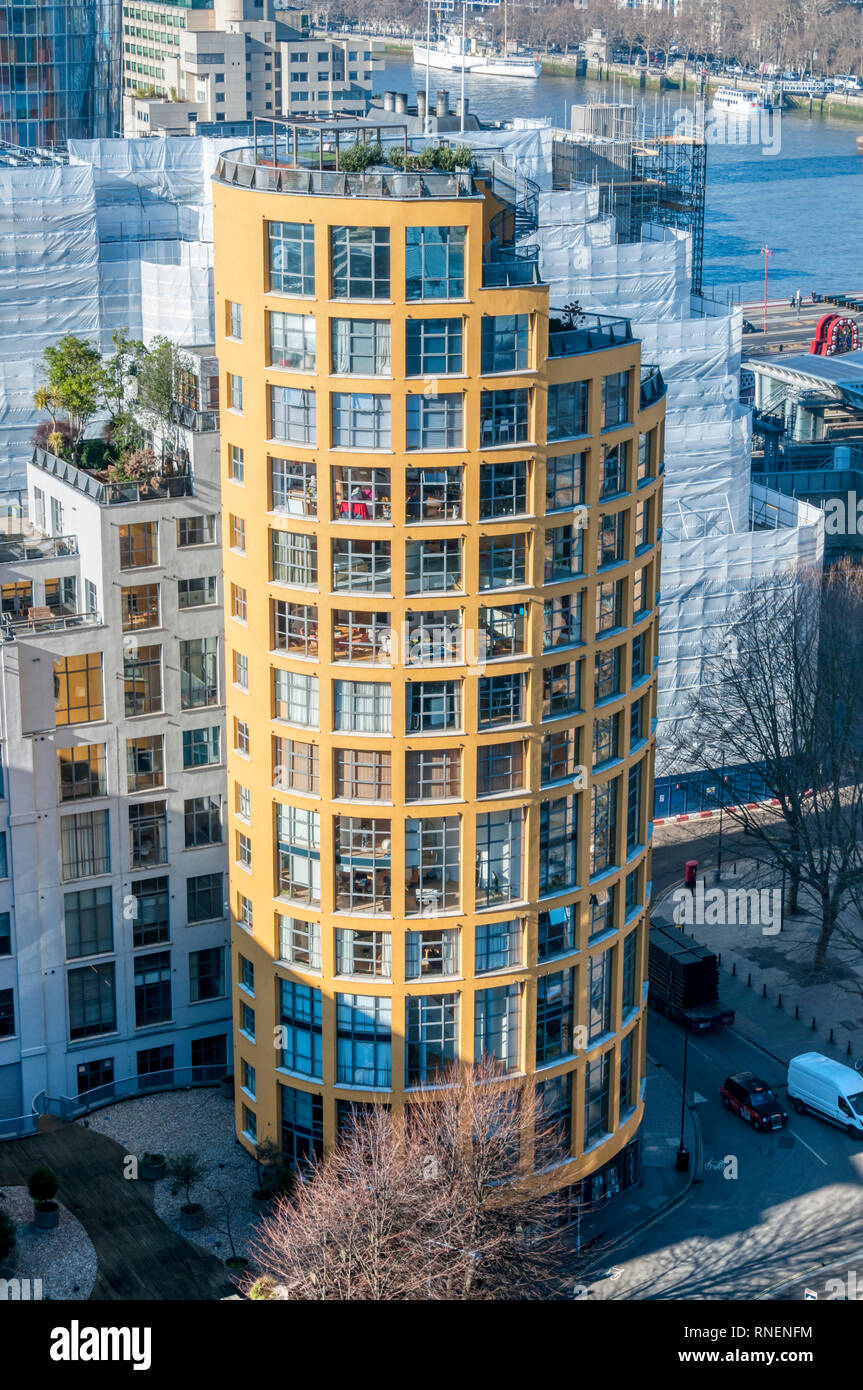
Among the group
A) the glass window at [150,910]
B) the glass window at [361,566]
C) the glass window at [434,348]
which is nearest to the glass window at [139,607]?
the glass window at [150,910]

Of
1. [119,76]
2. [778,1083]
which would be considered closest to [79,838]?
[778,1083]

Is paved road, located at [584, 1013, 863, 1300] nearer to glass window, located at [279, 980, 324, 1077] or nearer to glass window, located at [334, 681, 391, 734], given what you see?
glass window, located at [279, 980, 324, 1077]

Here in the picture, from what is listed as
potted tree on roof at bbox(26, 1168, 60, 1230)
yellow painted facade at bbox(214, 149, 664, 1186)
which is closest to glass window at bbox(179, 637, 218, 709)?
yellow painted facade at bbox(214, 149, 664, 1186)

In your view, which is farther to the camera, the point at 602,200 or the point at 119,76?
the point at 119,76

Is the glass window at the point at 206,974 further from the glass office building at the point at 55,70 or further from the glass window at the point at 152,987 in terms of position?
the glass office building at the point at 55,70

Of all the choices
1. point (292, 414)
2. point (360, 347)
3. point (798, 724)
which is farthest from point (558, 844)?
point (798, 724)

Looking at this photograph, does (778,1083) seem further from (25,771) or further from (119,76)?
(119,76)

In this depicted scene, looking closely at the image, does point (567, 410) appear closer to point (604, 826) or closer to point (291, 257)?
point (291, 257)
